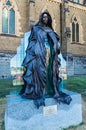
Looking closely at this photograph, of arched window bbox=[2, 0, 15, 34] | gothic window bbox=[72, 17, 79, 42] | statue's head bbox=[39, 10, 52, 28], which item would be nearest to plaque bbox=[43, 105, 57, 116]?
statue's head bbox=[39, 10, 52, 28]

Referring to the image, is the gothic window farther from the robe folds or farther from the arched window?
the robe folds

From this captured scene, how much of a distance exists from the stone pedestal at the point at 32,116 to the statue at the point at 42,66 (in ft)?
0.56

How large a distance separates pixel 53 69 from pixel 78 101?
1.18 meters

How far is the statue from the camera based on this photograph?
5082 mm

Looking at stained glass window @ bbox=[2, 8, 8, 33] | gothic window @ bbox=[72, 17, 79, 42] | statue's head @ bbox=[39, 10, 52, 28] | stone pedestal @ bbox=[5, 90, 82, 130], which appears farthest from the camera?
gothic window @ bbox=[72, 17, 79, 42]

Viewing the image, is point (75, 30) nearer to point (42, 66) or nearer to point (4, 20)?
point (4, 20)

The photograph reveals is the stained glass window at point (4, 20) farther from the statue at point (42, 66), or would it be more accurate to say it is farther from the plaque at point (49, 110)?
the plaque at point (49, 110)

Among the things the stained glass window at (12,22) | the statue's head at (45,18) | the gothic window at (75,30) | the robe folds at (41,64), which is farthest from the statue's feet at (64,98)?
the gothic window at (75,30)

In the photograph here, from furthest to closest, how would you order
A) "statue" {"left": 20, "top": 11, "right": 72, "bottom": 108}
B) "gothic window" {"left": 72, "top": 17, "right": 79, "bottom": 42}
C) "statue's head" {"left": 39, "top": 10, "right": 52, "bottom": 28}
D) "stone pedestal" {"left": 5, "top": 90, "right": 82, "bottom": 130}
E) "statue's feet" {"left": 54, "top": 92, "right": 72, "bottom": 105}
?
1. "gothic window" {"left": 72, "top": 17, "right": 79, "bottom": 42}
2. "statue's head" {"left": 39, "top": 10, "right": 52, "bottom": 28}
3. "statue's feet" {"left": 54, "top": 92, "right": 72, "bottom": 105}
4. "statue" {"left": 20, "top": 11, "right": 72, "bottom": 108}
5. "stone pedestal" {"left": 5, "top": 90, "right": 82, "bottom": 130}

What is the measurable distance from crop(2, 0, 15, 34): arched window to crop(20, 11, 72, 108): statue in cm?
1407

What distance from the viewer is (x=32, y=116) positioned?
196 inches

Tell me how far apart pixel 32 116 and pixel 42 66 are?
1163 mm

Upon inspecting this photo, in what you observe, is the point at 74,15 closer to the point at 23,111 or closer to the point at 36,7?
the point at 36,7

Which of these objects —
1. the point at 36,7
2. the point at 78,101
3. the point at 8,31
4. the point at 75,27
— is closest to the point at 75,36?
the point at 75,27
